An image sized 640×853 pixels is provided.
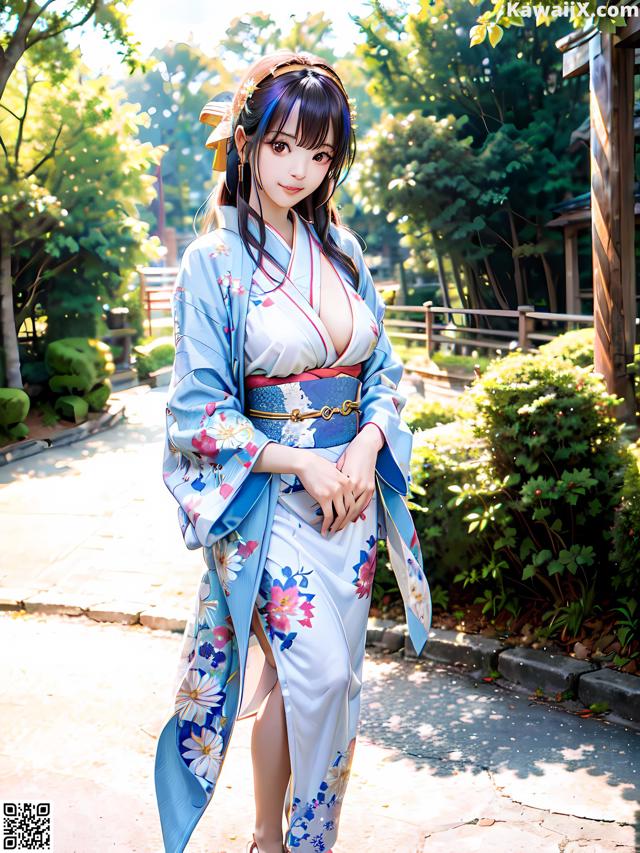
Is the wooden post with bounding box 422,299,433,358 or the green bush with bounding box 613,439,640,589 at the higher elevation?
the wooden post with bounding box 422,299,433,358

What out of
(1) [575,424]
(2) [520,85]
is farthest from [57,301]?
(1) [575,424]

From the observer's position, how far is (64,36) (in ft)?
42.2

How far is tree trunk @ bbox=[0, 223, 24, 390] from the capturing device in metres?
12.7

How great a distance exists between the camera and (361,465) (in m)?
2.44

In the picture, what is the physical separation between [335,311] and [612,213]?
4.64 metres

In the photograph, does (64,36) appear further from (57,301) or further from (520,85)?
(520,85)

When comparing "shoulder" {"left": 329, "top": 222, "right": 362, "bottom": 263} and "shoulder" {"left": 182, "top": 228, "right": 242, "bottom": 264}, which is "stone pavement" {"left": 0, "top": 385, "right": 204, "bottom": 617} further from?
"shoulder" {"left": 182, "top": 228, "right": 242, "bottom": 264}

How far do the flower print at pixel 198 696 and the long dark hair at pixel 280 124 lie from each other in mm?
1073

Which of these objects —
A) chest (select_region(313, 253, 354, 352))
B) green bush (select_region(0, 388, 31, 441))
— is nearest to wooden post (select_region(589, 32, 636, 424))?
chest (select_region(313, 253, 354, 352))

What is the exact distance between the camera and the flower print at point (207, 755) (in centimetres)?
249

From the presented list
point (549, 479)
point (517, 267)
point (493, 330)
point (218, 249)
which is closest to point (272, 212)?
point (218, 249)

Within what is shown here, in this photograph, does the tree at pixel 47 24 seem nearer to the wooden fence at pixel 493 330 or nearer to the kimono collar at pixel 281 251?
the wooden fence at pixel 493 330

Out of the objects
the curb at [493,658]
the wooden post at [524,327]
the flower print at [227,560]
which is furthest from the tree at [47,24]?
the flower print at [227,560]

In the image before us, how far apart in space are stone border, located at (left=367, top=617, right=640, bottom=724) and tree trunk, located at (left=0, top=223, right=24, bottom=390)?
9.10 metres
